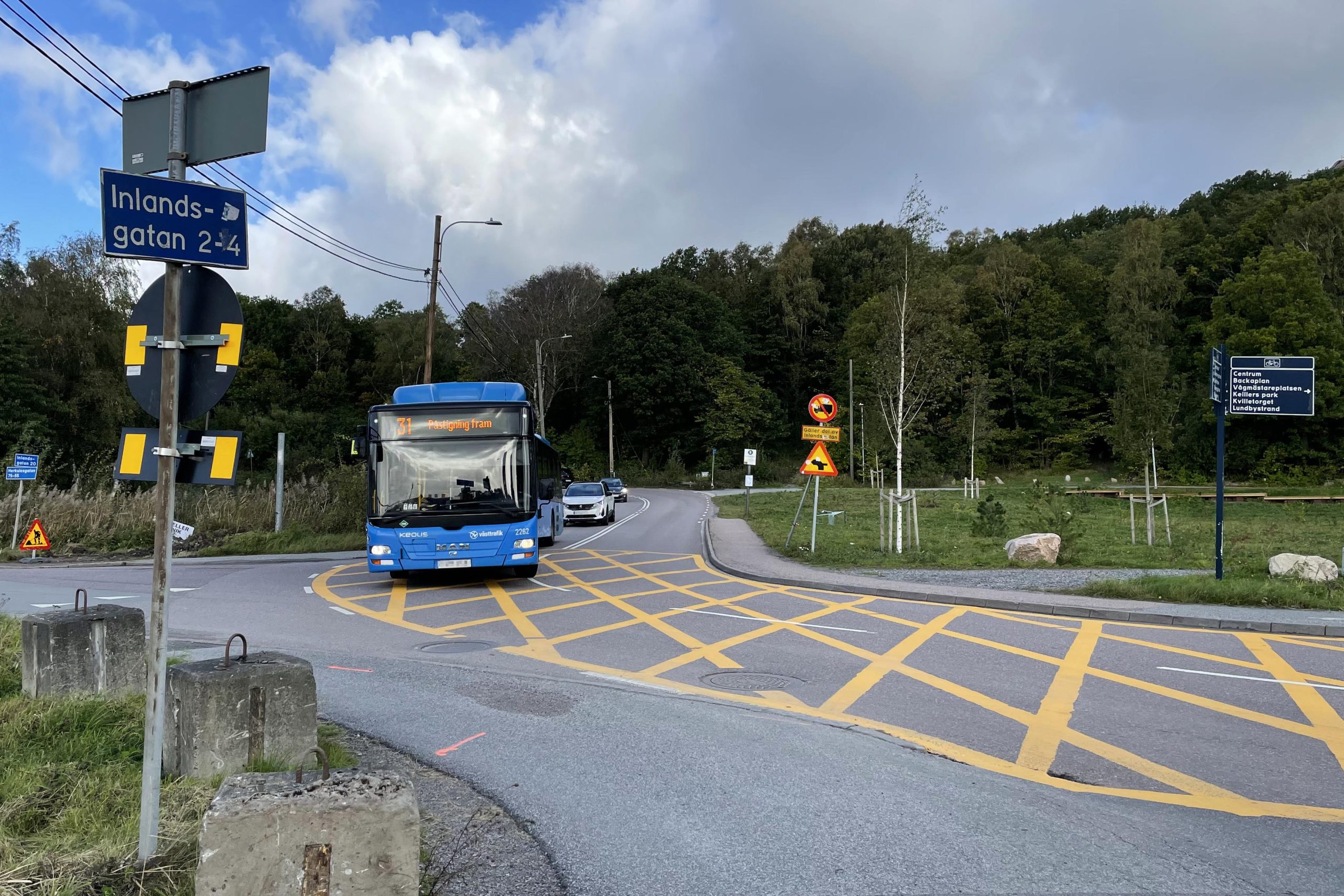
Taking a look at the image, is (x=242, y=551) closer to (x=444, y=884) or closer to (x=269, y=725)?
(x=269, y=725)

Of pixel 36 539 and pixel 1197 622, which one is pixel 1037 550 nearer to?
pixel 1197 622

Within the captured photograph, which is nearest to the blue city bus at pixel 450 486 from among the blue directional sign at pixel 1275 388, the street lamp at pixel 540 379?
the blue directional sign at pixel 1275 388

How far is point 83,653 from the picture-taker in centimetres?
623

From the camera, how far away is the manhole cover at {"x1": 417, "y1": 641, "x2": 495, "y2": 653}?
927 centimetres

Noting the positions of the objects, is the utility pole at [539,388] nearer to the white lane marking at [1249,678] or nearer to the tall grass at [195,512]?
the tall grass at [195,512]

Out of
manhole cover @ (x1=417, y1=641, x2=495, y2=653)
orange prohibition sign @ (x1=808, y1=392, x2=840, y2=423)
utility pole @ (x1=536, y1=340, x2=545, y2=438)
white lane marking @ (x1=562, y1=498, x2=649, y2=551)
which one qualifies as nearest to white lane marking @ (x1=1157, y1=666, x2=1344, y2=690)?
manhole cover @ (x1=417, y1=641, x2=495, y2=653)

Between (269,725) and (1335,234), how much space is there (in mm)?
73025

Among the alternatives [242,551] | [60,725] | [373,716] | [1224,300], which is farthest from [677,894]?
[1224,300]

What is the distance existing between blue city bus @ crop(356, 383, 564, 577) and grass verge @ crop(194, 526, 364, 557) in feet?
28.9

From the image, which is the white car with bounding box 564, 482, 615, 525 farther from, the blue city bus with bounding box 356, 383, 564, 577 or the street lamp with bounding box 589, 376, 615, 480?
the street lamp with bounding box 589, 376, 615, 480

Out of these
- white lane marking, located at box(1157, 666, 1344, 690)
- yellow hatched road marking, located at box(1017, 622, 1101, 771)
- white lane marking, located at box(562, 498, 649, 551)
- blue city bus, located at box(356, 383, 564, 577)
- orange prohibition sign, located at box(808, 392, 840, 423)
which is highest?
orange prohibition sign, located at box(808, 392, 840, 423)

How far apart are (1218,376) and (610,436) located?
193ft

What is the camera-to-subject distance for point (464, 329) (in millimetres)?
76500

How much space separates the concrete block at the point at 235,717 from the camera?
470 centimetres
